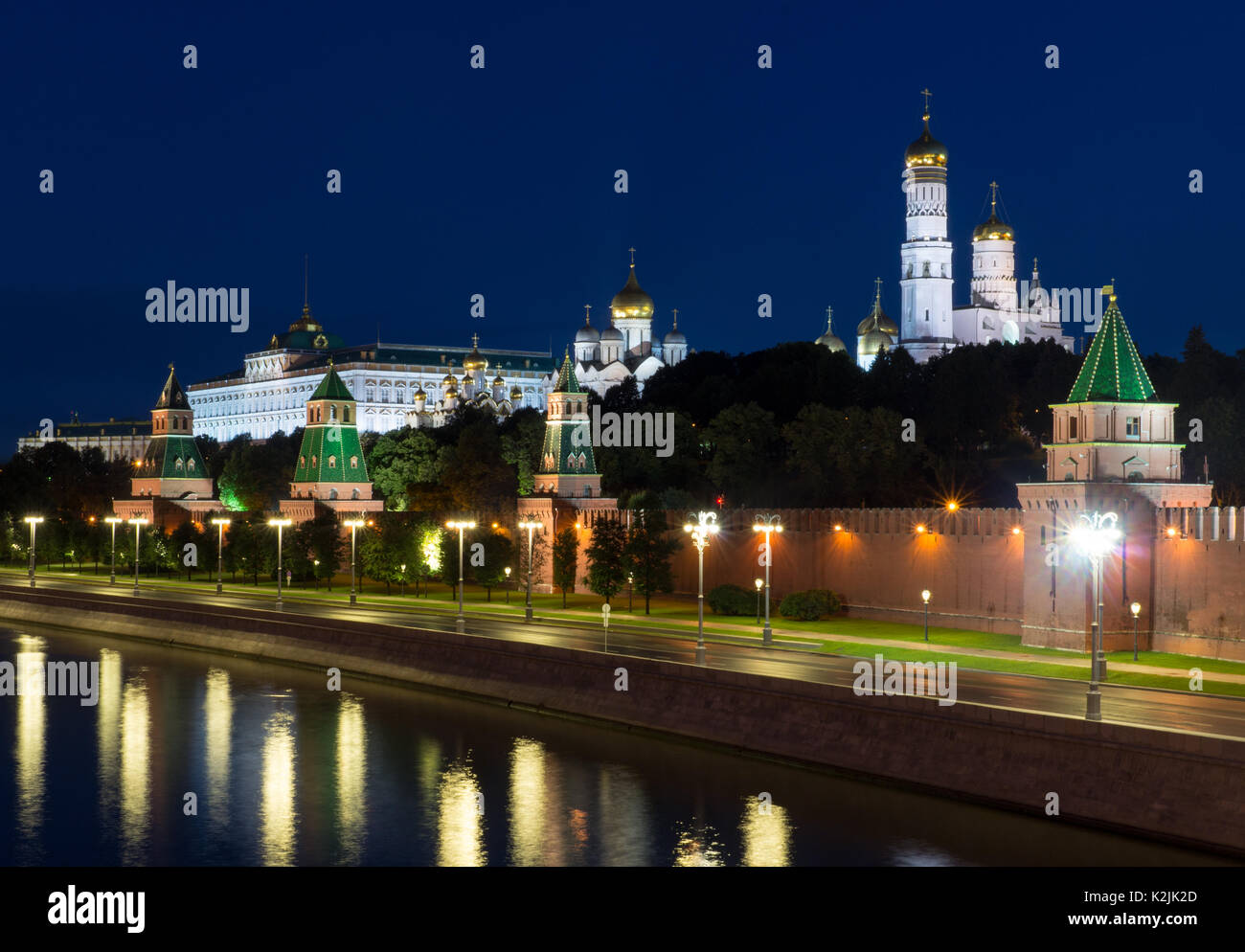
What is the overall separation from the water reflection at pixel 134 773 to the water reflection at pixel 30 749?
1.63 metres

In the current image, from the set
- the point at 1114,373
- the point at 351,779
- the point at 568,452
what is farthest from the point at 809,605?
the point at 351,779

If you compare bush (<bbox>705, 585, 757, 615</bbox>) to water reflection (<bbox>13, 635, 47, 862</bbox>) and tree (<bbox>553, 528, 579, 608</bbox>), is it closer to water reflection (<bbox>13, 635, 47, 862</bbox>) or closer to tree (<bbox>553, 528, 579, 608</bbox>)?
tree (<bbox>553, 528, 579, 608</bbox>)

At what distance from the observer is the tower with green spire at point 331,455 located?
285 feet

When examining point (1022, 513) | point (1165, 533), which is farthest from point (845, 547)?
point (1165, 533)

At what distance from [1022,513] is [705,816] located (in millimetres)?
21322

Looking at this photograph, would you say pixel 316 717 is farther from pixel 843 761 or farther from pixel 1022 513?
pixel 1022 513

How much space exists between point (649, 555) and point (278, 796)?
2912 cm

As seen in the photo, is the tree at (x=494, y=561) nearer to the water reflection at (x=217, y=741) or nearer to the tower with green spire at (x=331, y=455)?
the water reflection at (x=217, y=741)

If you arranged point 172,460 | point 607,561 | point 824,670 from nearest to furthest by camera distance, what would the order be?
point 824,670 → point 607,561 → point 172,460

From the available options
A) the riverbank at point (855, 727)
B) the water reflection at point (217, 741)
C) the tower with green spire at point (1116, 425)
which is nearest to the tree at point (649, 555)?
the riverbank at point (855, 727)

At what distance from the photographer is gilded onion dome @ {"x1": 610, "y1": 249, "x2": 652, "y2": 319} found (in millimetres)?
160250

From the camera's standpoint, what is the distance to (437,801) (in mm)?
31906

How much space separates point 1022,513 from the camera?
47406 mm

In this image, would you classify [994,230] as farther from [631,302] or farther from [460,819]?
[460,819]
